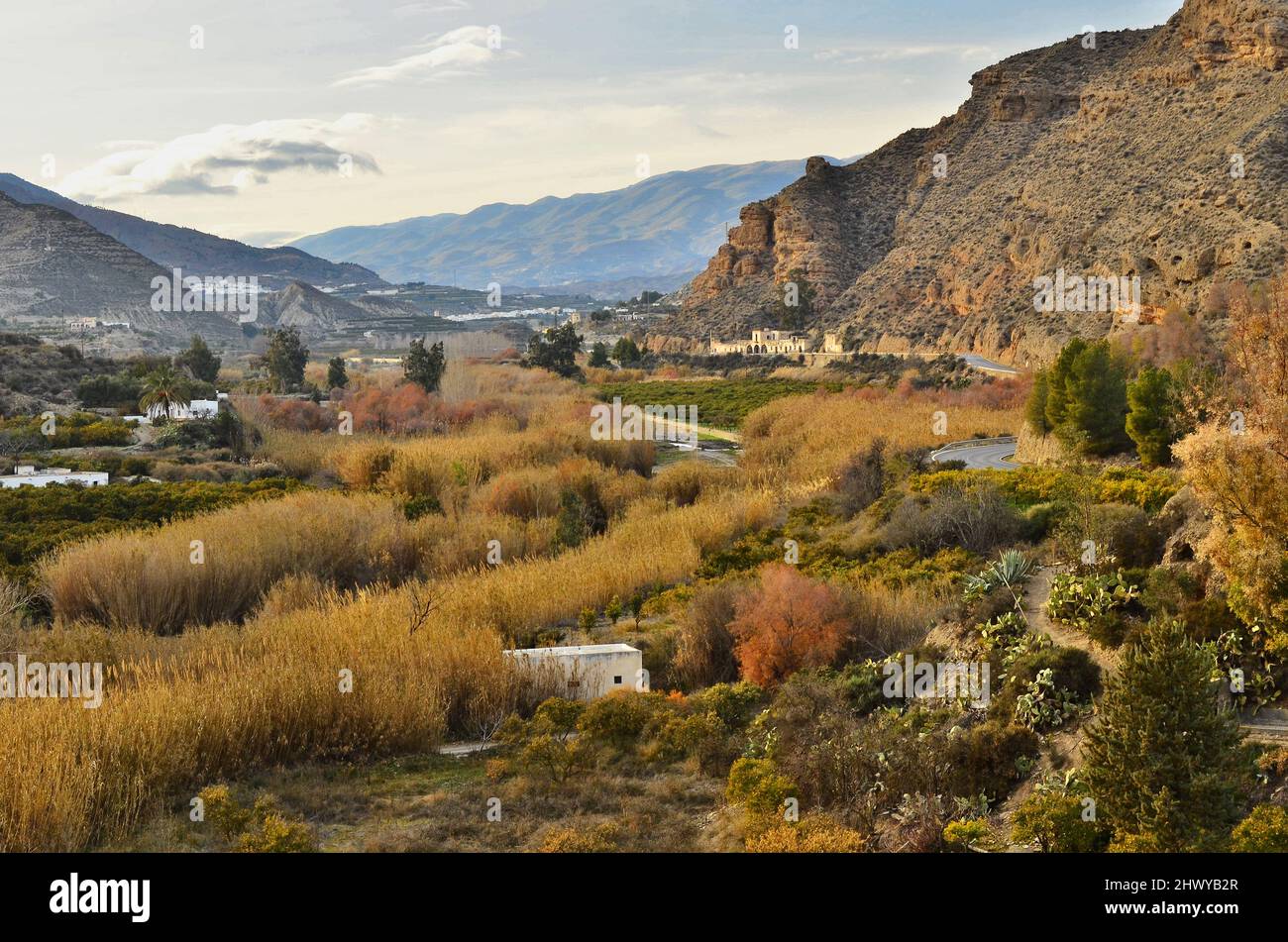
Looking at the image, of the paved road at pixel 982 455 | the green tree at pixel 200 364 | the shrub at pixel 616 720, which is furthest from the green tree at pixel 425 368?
the shrub at pixel 616 720

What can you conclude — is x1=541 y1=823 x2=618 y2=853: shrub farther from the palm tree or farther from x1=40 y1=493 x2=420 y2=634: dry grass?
the palm tree

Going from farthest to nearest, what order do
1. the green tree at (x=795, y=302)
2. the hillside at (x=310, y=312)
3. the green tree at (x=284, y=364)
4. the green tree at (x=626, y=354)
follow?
the hillside at (x=310, y=312) → the green tree at (x=626, y=354) → the green tree at (x=795, y=302) → the green tree at (x=284, y=364)

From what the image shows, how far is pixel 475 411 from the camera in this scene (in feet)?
160

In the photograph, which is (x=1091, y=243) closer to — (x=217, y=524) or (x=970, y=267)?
(x=970, y=267)

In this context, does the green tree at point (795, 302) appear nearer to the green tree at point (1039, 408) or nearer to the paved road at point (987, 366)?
the paved road at point (987, 366)

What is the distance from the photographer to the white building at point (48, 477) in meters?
31.4

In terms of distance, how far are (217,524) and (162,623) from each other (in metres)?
5.22

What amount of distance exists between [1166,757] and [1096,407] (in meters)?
18.4

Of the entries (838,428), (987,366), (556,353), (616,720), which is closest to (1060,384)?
(838,428)

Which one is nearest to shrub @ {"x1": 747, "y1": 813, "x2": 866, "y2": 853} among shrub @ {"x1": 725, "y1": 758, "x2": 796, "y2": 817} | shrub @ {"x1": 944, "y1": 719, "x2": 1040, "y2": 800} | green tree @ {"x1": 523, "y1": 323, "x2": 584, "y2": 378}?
shrub @ {"x1": 725, "y1": 758, "x2": 796, "y2": 817}

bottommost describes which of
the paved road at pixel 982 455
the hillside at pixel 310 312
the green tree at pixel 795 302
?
the paved road at pixel 982 455

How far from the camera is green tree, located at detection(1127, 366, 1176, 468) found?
2102 cm

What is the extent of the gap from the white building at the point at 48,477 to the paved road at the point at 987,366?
40.8m
